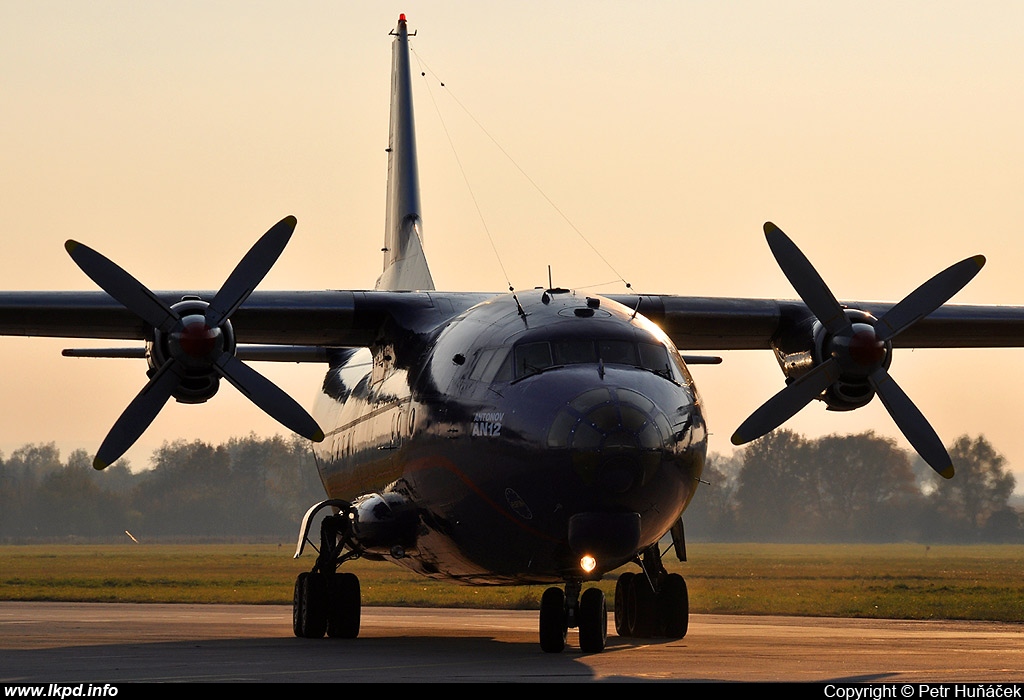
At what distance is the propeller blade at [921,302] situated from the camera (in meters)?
19.5

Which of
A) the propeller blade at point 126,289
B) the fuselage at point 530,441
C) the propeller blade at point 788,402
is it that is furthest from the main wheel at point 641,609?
the propeller blade at point 126,289

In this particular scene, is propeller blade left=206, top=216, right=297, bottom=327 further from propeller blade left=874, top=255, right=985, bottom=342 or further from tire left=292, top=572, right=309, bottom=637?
propeller blade left=874, top=255, right=985, bottom=342

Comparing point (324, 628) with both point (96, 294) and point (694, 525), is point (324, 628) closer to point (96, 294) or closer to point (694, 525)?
point (96, 294)

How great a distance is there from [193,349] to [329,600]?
15.1 feet

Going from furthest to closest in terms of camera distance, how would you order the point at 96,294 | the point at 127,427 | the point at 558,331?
the point at 96,294 → the point at 127,427 → the point at 558,331

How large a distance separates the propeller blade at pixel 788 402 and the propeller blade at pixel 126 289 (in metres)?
7.03

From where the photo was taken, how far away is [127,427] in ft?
61.7

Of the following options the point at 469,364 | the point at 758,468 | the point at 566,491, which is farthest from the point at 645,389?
the point at 758,468

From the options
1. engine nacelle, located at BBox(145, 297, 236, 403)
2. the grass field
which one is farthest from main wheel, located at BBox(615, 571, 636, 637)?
the grass field

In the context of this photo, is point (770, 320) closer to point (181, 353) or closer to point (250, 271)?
point (250, 271)

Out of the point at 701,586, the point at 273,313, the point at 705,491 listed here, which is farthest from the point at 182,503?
the point at 273,313

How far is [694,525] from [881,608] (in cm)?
7457

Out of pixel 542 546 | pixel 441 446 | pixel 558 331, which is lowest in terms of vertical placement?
pixel 542 546
